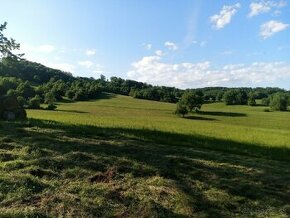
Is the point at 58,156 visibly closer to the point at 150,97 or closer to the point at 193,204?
the point at 193,204

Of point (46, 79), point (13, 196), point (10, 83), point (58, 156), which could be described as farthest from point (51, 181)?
point (46, 79)

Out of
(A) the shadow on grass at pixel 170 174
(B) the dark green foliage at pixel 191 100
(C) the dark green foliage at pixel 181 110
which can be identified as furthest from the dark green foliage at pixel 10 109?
(B) the dark green foliage at pixel 191 100

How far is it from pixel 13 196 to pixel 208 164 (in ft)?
20.8

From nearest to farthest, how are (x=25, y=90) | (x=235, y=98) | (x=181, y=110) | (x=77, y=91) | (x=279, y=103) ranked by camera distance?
(x=181, y=110) → (x=25, y=90) → (x=279, y=103) → (x=77, y=91) → (x=235, y=98)

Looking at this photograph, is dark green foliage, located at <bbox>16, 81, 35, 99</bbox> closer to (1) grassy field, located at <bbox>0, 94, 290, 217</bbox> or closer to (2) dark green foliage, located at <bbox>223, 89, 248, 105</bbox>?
(2) dark green foliage, located at <bbox>223, 89, 248, 105</bbox>

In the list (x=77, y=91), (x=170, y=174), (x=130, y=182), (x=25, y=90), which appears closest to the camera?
(x=130, y=182)

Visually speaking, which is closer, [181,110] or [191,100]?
[181,110]

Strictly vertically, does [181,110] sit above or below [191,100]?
below

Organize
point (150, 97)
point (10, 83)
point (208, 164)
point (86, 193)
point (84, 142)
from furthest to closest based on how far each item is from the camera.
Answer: point (150, 97) → point (10, 83) → point (84, 142) → point (208, 164) → point (86, 193)

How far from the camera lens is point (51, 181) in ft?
33.5

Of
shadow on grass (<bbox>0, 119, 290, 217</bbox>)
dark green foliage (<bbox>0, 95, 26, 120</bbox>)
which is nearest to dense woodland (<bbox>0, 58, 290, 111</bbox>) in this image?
dark green foliage (<bbox>0, 95, 26, 120</bbox>)

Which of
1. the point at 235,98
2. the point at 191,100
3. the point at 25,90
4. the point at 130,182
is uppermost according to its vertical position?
the point at 25,90

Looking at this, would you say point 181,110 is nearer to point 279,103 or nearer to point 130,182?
point 279,103

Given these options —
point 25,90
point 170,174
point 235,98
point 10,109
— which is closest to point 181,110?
point 25,90
